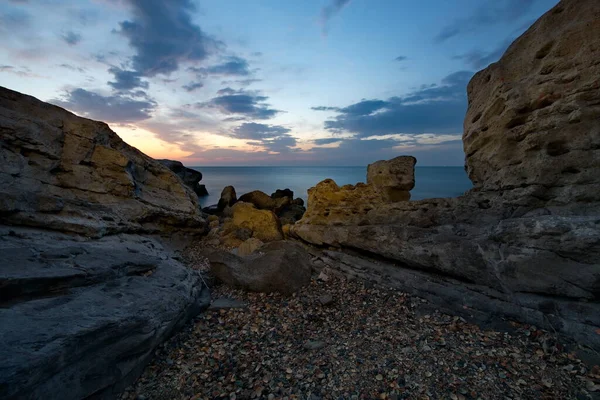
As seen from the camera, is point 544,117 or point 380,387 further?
point 544,117

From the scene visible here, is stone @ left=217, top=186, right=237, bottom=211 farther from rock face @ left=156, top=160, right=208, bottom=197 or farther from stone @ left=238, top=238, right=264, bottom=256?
stone @ left=238, top=238, right=264, bottom=256

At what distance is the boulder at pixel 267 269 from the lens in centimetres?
775

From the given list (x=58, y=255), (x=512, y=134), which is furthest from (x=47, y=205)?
(x=512, y=134)

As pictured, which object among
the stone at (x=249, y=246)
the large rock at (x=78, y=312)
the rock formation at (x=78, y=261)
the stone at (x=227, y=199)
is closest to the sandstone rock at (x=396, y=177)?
the stone at (x=249, y=246)

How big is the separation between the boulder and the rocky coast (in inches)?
2.0

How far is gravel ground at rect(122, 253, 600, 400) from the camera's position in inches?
167

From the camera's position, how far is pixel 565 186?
19.5 feet

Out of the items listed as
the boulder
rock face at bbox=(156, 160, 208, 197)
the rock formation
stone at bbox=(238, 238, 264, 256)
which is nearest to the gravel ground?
the rock formation

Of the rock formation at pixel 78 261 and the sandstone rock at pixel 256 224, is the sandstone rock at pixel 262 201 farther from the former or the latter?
the rock formation at pixel 78 261

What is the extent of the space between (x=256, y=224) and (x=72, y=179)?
23.0ft

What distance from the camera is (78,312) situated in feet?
14.6

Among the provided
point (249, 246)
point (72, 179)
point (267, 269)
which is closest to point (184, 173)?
point (72, 179)

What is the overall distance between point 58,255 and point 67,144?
5688 millimetres

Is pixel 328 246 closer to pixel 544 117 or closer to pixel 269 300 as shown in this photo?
pixel 269 300
